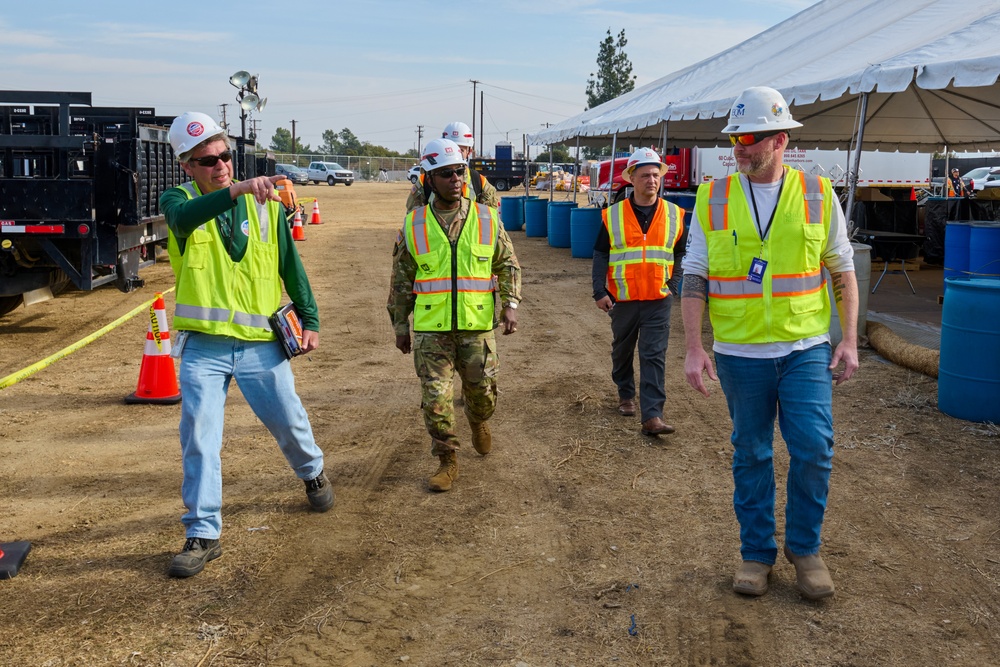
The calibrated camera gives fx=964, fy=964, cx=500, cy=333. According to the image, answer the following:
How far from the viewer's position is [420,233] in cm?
532

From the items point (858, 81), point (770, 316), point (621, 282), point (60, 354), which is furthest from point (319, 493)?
point (858, 81)

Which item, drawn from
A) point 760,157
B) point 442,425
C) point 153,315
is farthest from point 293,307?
point 153,315

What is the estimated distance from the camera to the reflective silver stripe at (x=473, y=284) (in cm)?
530

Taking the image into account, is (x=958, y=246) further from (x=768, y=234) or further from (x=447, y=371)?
(x=768, y=234)

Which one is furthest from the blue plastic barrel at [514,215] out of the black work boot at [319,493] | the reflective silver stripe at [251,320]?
the reflective silver stripe at [251,320]

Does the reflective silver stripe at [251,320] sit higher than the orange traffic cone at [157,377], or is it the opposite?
the reflective silver stripe at [251,320]

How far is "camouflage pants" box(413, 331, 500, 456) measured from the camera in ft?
17.4

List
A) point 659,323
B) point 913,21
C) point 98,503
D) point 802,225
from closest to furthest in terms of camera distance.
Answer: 1. point 802,225
2. point 98,503
3. point 659,323
4. point 913,21

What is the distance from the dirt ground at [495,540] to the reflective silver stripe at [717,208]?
152cm

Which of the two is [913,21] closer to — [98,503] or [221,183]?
[221,183]

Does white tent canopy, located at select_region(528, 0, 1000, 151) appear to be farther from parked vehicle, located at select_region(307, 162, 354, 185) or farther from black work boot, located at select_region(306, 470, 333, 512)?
parked vehicle, located at select_region(307, 162, 354, 185)

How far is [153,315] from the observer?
689 cm

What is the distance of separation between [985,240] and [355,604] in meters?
9.55

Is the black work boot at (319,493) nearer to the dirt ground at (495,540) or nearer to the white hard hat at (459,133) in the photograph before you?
the dirt ground at (495,540)
